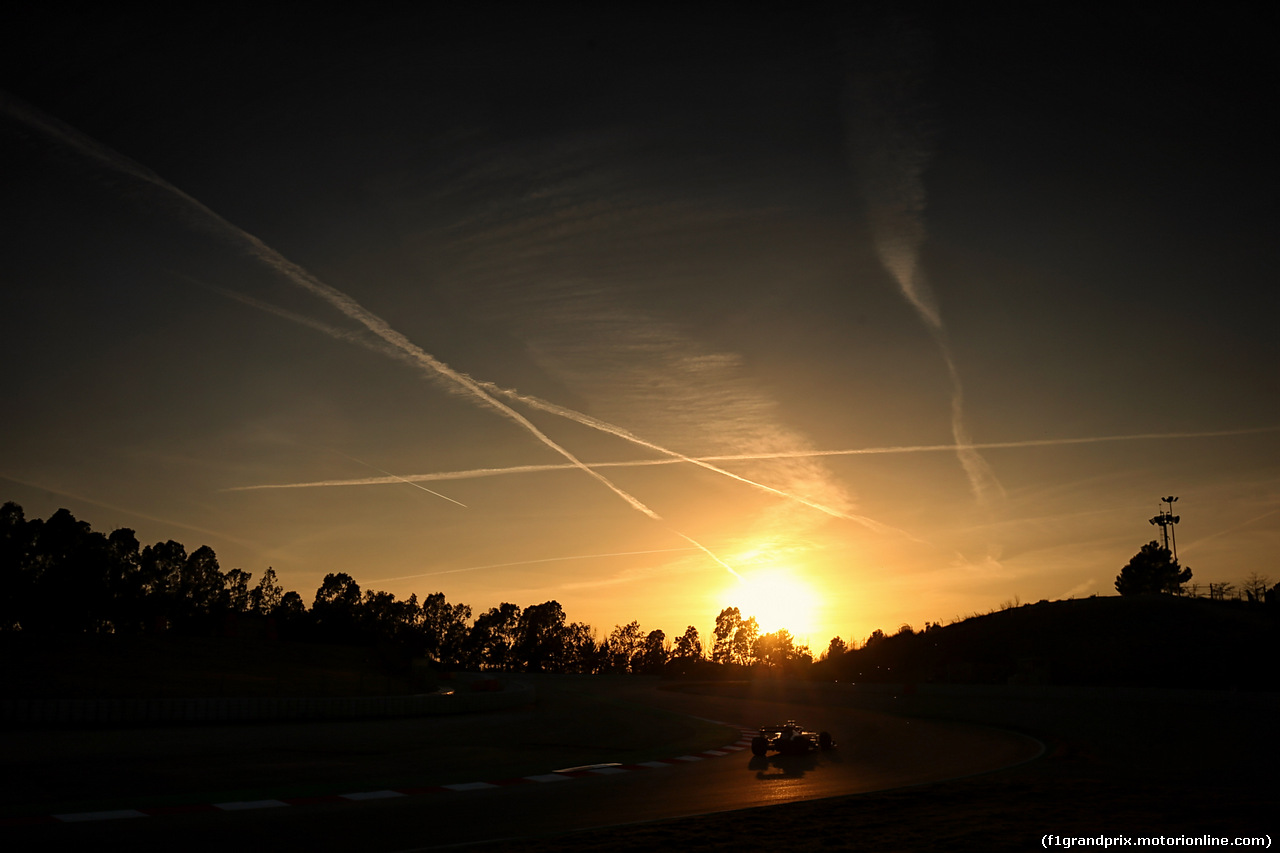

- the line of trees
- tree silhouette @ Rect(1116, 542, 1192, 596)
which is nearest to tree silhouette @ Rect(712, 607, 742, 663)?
the line of trees

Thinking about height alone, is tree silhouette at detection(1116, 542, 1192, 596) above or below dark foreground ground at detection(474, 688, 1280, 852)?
above

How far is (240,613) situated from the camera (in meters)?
119

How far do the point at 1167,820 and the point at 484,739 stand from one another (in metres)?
16.7

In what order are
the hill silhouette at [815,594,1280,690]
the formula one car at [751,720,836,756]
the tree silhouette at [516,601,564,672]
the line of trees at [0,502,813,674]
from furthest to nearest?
1. the tree silhouette at [516,601,564,672]
2. the line of trees at [0,502,813,674]
3. the hill silhouette at [815,594,1280,690]
4. the formula one car at [751,720,836,756]

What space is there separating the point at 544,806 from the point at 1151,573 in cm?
10308

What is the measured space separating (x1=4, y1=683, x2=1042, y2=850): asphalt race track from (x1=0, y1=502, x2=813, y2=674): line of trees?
52399 millimetres

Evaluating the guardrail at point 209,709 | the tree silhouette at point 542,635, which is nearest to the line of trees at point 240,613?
the tree silhouette at point 542,635

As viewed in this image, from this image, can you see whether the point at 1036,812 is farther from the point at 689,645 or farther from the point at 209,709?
the point at 689,645

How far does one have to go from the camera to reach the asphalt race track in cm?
1002

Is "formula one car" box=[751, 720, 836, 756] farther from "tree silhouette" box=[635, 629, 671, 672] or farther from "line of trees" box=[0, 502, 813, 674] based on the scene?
"tree silhouette" box=[635, 629, 671, 672]

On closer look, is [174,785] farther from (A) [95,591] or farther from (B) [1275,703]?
(A) [95,591]

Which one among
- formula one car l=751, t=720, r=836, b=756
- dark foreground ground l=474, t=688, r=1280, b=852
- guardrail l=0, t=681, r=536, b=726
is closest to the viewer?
dark foreground ground l=474, t=688, r=1280, b=852

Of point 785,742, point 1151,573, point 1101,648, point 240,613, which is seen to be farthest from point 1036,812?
point 240,613

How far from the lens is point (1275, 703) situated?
97.3ft
